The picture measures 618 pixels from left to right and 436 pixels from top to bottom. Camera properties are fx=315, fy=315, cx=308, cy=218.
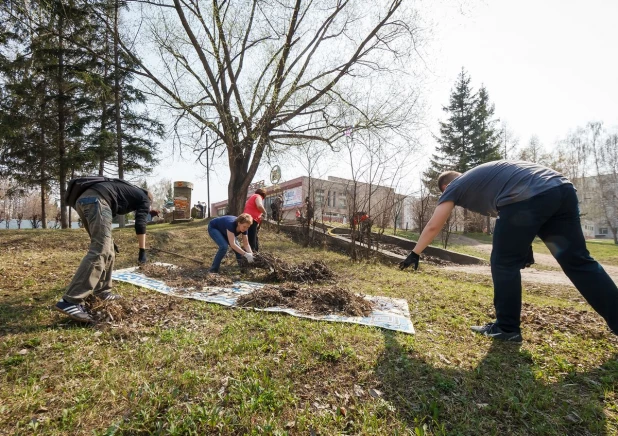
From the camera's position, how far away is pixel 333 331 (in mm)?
2641

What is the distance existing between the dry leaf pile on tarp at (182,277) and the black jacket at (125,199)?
91cm

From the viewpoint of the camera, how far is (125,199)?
10.6ft

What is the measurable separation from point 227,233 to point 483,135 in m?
24.1

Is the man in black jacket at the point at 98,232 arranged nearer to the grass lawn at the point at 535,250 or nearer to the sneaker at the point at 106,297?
the sneaker at the point at 106,297

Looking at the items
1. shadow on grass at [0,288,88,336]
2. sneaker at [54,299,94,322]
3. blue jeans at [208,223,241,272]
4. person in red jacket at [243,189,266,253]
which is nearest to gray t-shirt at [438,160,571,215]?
sneaker at [54,299,94,322]

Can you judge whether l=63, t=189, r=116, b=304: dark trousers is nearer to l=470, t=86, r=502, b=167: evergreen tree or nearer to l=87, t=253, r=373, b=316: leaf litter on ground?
l=87, t=253, r=373, b=316: leaf litter on ground

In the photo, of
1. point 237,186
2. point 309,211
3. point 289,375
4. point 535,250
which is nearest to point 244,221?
point 289,375

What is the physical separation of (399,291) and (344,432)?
322cm

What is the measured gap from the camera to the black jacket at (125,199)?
302cm

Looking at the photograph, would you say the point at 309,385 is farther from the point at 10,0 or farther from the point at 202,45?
the point at 202,45

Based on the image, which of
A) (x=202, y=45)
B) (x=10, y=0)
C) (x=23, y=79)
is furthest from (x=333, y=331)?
(x=23, y=79)

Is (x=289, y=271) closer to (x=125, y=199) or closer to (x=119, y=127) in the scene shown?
(x=125, y=199)

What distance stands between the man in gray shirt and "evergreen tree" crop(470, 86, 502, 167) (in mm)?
22996

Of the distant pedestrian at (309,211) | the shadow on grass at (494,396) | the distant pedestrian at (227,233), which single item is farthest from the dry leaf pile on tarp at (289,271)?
the distant pedestrian at (309,211)
